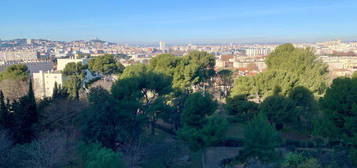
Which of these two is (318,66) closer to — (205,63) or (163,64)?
(205,63)

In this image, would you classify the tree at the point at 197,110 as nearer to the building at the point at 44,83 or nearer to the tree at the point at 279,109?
the tree at the point at 279,109

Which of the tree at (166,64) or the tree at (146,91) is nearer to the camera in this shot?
the tree at (146,91)

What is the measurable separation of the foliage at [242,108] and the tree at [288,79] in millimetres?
449

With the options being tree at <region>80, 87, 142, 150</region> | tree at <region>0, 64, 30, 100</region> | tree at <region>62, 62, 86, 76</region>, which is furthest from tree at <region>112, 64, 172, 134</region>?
tree at <region>62, 62, 86, 76</region>

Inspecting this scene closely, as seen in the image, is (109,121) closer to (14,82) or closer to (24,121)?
(24,121)

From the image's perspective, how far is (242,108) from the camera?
47.9 ft

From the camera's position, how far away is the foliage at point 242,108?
14516 mm

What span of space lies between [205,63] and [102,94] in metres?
12.6

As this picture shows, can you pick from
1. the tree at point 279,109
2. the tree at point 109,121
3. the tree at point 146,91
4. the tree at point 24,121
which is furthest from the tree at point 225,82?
the tree at point 24,121

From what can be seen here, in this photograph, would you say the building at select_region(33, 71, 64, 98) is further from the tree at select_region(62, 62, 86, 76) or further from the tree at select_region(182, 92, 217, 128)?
the tree at select_region(182, 92, 217, 128)

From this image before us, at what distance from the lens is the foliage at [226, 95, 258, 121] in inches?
571

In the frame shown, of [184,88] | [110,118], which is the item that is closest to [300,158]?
[110,118]

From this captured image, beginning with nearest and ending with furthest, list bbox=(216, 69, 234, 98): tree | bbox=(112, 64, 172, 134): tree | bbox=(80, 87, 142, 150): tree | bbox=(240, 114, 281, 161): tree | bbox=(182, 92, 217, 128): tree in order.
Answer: bbox=(240, 114, 281, 161): tree, bbox=(80, 87, 142, 150): tree, bbox=(182, 92, 217, 128): tree, bbox=(112, 64, 172, 134): tree, bbox=(216, 69, 234, 98): tree

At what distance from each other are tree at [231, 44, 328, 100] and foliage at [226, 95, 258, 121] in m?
0.45
